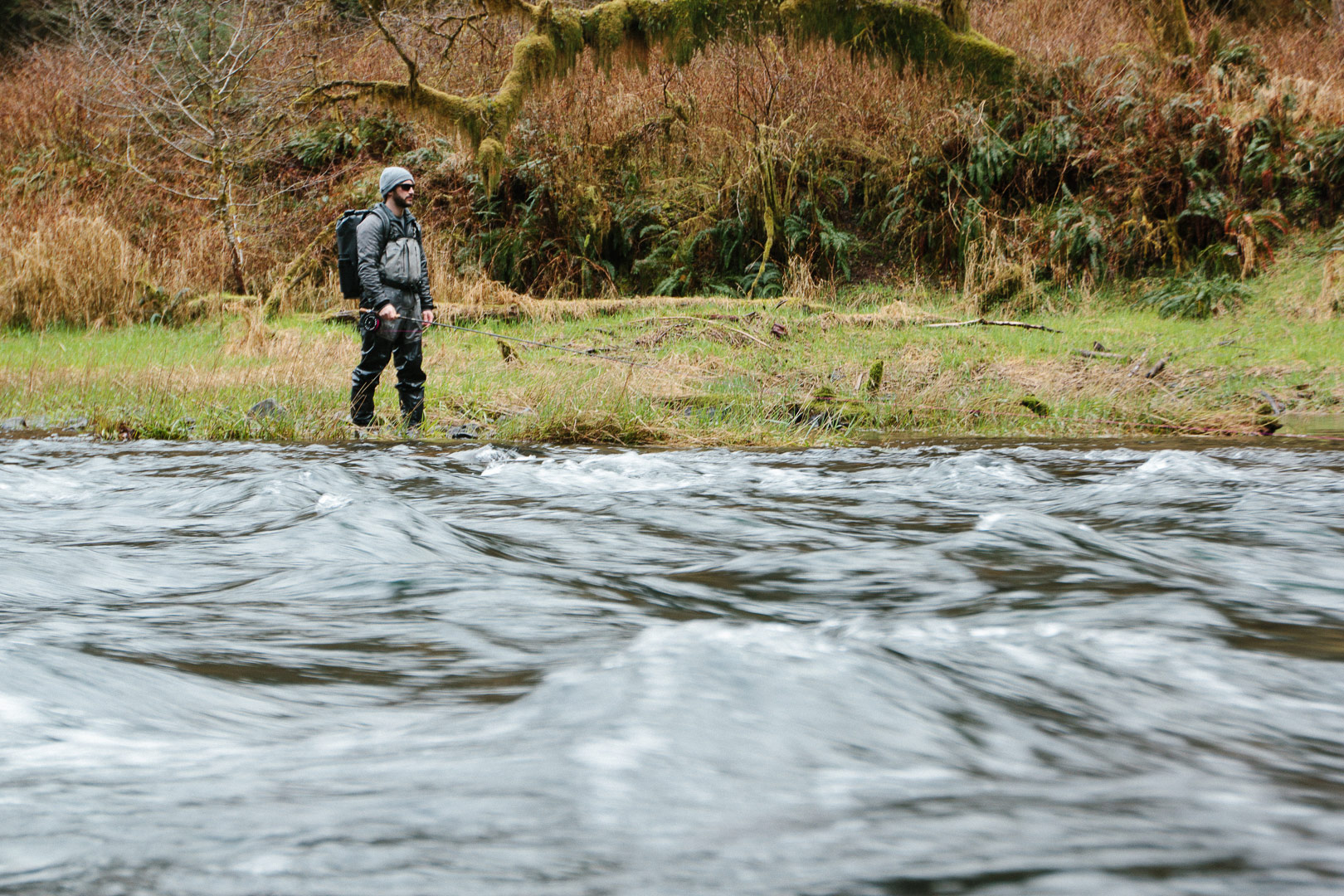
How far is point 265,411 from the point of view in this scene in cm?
879

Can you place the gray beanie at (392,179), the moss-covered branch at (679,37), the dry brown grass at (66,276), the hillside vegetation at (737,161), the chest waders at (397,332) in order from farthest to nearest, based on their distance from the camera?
the moss-covered branch at (679,37) → the dry brown grass at (66,276) → the hillside vegetation at (737,161) → the chest waders at (397,332) → the gray beanie at (392,179)

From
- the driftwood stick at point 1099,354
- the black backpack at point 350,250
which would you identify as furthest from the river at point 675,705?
the driftwood stick at point 1099,354

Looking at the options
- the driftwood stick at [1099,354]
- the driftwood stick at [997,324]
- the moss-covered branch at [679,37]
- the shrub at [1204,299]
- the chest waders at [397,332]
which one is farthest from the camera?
the moss-covered branch at [679,37]

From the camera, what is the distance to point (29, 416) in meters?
9.41

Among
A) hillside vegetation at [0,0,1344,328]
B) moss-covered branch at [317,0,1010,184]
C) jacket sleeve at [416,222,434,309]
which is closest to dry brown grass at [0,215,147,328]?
hillside vegetation at [0,0,1344,328]

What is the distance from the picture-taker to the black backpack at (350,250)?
8203 mm

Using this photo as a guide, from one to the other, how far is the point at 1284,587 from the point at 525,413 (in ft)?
20.3

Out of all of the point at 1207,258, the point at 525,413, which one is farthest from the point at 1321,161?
the point at 525,413

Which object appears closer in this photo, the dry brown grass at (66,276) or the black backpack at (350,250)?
the black backpack at (350,250)

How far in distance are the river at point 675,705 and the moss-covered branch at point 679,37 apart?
522 inches

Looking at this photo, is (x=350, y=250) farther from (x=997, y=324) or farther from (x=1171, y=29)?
(x=1171, y=29)

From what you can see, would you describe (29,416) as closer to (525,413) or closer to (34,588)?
(525,413)

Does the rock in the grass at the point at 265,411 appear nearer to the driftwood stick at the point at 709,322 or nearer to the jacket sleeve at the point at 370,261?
the jacket sleeve at the point at 370,261

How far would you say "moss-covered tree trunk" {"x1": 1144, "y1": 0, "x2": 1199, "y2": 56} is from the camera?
16.4 meters
